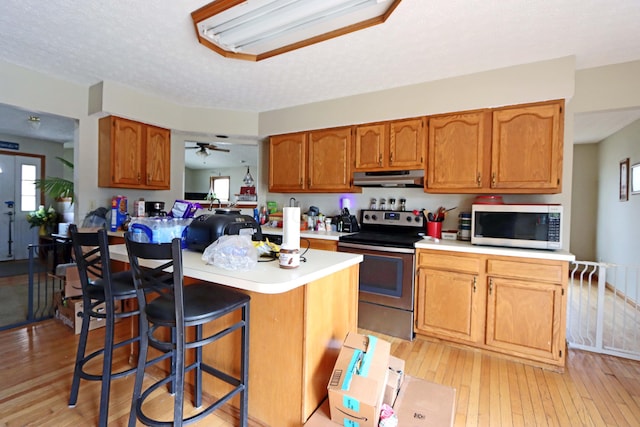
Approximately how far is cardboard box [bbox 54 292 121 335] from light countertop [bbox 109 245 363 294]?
4.61ft

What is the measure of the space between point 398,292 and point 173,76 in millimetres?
2889

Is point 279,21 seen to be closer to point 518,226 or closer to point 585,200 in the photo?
point 518,226

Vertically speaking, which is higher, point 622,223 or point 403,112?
point 403,112

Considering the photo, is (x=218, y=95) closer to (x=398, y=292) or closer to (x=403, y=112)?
(x=403, y=112)

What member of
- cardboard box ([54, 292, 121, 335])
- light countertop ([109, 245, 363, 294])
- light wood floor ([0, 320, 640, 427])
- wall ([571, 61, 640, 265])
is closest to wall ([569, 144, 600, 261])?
wall ([571, 61, 640, 265])

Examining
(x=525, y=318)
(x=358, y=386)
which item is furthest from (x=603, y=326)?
(x=358, y=386)

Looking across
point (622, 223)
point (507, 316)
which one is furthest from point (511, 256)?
point (622, 223)

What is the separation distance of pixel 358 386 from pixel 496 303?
5.12ft

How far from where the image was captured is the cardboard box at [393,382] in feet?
5.23

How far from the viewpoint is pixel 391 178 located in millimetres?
3051

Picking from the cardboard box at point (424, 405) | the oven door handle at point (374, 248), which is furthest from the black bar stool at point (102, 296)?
the oven door handle at point (374, 248)

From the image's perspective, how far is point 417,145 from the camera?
2977 mm

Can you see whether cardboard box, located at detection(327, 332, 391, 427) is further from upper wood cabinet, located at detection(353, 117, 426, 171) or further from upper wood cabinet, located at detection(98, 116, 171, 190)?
upper wood cabinet, located at detection(98, 116, 171, 190)

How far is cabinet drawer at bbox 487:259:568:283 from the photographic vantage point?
221 cm
